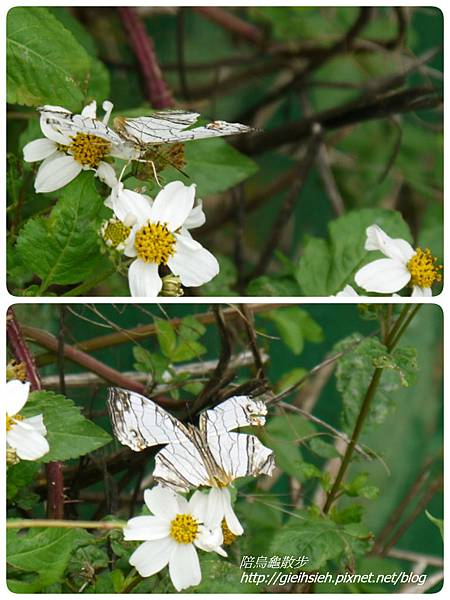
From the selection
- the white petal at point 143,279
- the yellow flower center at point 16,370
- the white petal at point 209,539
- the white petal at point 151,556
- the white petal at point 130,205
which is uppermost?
the white petal at point 130,205

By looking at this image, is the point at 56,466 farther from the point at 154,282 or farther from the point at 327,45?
the point at 327,45

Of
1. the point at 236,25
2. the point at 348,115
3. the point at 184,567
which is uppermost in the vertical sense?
the point at 236,25

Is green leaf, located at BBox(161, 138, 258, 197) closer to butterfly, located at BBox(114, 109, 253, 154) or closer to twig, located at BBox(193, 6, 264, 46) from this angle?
butterfly, located at BBox(114, 109, 253, 154)

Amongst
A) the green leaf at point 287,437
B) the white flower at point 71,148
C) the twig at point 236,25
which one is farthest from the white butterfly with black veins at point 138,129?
the twig at point 236,25

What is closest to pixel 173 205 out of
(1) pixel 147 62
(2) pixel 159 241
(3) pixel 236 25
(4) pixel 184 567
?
(2) pixel 159 241

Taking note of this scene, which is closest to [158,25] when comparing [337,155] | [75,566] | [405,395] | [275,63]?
[275,63]

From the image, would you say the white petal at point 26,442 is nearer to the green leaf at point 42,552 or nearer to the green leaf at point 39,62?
the green leaf at point 42,552

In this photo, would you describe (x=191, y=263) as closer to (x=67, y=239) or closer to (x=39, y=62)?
(x=67, y=239)
